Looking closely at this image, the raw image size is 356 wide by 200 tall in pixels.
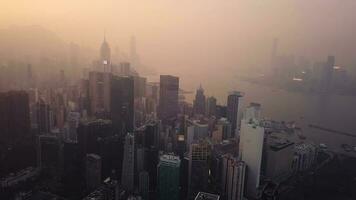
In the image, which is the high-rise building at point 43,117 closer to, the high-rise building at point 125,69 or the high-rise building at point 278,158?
the high-rise building at point 125,69

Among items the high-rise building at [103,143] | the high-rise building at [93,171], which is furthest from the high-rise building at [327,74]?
the high-rise building at [93,171]

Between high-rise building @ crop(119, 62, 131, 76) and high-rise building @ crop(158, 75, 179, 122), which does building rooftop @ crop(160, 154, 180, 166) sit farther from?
high-rise building @ crop(119, 62, 131, 76)

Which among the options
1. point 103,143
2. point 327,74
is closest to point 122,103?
point 103,143

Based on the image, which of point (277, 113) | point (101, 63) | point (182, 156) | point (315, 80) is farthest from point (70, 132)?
point (315, 80)

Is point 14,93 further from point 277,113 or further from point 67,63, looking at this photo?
point 277,113

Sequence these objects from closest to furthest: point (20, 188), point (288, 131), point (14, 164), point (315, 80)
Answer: point (20, 188) < point (14, 164) < point (288, 131) < point (315, 80)
